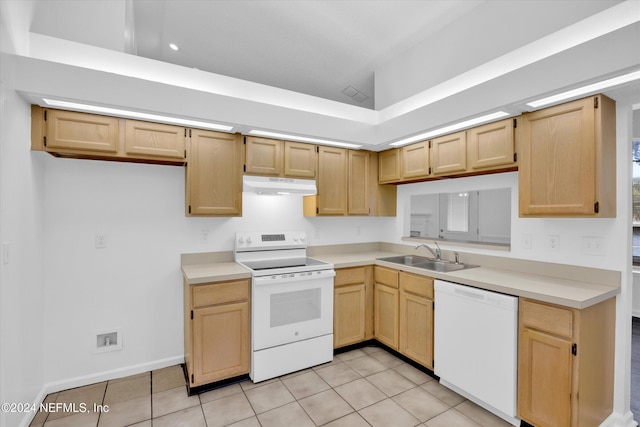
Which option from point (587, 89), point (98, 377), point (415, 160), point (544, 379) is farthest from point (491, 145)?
point (98, 377)

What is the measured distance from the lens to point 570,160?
1979 mm

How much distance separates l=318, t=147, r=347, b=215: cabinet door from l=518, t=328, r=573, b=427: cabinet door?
201 centimetres

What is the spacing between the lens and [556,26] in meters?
2.13

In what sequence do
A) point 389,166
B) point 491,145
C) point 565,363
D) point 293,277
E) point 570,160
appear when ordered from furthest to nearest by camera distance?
point 389,166 → point 293,277 → point 491,145 → point 570,160 → point 565,363

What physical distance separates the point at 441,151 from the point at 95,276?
3252mm

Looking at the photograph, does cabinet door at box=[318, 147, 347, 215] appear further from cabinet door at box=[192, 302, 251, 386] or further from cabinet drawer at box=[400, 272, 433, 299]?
cabinet door at box=[192, 302, 251, 386]

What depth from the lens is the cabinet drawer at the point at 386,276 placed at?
2.98m

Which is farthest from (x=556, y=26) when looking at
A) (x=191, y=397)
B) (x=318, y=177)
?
(x=191, y=397)

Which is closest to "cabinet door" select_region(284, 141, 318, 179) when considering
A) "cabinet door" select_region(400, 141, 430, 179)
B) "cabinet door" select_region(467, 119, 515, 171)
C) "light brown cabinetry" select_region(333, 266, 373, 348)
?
"cabinet door" select_region(400, 141, 430, 179)

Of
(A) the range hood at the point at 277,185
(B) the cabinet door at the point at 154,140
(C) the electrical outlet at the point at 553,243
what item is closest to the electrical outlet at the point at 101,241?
(B) the cabinet door at the point at 154,140

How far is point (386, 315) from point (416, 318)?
0.42 metres

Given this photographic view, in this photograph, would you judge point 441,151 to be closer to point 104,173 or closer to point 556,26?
point 556,26

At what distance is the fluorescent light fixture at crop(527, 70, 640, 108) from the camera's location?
1.69m

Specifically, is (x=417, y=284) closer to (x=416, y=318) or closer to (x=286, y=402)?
(x=416, y=318)
